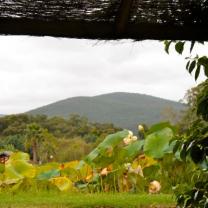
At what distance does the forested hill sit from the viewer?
11344cm

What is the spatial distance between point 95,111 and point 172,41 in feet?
392

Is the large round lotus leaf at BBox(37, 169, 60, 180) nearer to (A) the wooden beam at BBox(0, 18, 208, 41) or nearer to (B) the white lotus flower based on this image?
(B) the white lotus flower

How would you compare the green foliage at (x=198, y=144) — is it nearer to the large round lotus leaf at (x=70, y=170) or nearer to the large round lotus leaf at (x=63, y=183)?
the large round lotus leaf at (x=63, y=183)

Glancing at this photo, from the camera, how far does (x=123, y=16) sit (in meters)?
2.38

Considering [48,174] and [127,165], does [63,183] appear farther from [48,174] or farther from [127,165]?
[127,165]

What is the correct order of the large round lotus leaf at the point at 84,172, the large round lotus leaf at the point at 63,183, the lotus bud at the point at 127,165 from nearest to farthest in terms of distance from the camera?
the large round lotus leaf at the point at 63,183 < the lotus bud at the point at 127,165 < the large round lotus leaf at the point at 84,172

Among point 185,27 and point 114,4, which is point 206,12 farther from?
point 114,4

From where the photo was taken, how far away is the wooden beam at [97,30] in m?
2.34

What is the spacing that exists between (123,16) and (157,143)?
5511 mm

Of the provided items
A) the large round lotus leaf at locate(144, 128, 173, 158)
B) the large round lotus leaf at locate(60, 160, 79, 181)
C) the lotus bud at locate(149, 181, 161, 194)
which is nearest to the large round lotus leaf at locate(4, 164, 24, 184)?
the large round lotus leaf at locate(60, 160, 79, 181)

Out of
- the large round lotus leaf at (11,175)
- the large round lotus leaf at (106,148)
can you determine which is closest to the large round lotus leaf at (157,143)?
the large round lotus leaf at (106,148)

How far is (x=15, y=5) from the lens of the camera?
2283 mm

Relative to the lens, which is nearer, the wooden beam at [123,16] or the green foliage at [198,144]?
the green foliage at [198,144]

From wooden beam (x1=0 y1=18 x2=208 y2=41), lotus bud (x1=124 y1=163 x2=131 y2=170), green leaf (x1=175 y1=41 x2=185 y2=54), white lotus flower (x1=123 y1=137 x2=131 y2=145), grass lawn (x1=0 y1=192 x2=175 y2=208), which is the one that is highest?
wooden beam (x1=0 y1=18 x2=208 y2=41)
